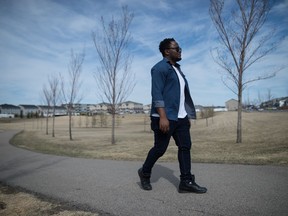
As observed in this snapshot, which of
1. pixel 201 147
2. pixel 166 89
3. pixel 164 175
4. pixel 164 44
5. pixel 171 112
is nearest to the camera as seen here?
pixel 171 112

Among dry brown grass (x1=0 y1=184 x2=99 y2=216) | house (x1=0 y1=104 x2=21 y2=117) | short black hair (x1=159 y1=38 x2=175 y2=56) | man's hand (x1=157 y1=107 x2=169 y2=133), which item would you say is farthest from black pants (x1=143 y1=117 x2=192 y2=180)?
house (x1=0 y1=104 x2=21 y2=117)

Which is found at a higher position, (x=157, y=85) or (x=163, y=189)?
(x=157, y=85)

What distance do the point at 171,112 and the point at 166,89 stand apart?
13.7 inches

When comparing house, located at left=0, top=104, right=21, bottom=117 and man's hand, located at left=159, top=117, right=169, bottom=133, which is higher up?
house, located at left=0, top=104, right=21, bottom=117

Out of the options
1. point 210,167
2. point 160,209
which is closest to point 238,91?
point 210,167

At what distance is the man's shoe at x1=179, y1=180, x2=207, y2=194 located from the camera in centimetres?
369

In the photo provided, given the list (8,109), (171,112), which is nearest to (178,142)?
(171,112)

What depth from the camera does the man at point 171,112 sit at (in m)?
3.76

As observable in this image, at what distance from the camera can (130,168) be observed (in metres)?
5.93

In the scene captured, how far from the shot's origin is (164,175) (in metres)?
5.01

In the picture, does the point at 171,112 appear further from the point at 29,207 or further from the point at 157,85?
the point at 29,207

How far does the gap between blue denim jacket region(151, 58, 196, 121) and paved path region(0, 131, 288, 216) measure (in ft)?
3.71

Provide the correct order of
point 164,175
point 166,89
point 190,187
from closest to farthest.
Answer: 1. point 190,187
2. point 166,89
3. point 164,175

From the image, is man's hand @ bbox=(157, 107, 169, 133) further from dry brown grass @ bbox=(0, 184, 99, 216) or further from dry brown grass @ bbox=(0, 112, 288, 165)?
dry brown grass @ bbox=(0, 112, 288, 165)
